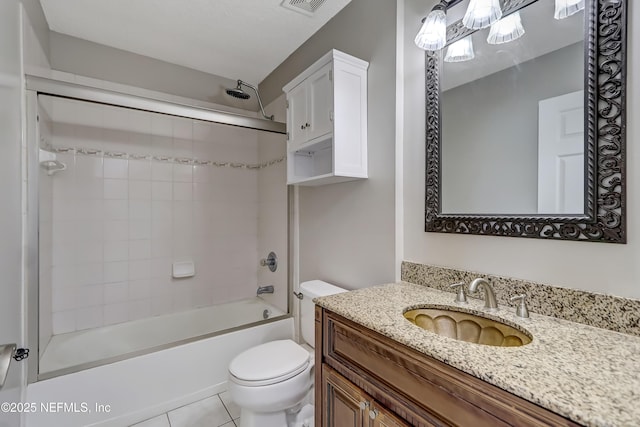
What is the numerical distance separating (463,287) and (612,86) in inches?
29.7

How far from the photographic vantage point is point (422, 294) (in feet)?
3.89

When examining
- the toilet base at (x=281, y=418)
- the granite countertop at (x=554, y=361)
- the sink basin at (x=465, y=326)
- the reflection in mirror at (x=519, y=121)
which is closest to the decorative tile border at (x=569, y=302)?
the granite countertop at (x=554, y=361)

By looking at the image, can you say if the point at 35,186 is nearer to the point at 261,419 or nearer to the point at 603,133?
the point at 261,419

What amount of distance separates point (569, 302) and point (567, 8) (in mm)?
933

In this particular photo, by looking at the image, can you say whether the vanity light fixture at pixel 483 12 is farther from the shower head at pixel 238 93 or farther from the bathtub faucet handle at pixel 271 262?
the bathtub faucet handle at pixel 271 262

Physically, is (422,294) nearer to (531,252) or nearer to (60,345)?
(531,252)

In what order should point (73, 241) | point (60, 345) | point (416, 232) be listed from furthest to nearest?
1. point (73, 241)
2. point (60, 345)
3. point (416, 232)

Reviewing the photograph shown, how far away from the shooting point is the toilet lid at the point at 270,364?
1359mm

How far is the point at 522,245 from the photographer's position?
3.34 feet

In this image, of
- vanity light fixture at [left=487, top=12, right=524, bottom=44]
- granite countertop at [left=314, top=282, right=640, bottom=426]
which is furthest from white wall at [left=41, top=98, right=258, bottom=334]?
vanity light fixture at [left=487, top=12, right=524, bottom=44]

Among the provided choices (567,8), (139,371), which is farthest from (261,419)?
(567,8)

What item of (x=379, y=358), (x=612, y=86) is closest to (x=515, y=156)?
(x=612, y=86)

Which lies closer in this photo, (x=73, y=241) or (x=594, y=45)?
(x=594, y=45)

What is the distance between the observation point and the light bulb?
1.14 metres
